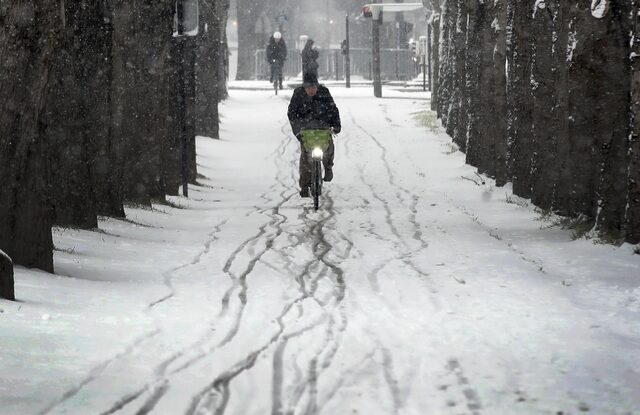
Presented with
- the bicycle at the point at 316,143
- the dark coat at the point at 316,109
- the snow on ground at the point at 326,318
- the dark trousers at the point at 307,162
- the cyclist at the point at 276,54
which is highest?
the cyclist at the point at 276,54

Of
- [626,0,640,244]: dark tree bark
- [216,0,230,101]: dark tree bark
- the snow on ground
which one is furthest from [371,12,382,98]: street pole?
[626,0,640,244]: dark tree bark

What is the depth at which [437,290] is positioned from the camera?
9.10 metres

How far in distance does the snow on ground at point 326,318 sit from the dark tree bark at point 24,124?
1.17ft

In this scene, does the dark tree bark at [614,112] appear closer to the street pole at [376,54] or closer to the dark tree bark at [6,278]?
the dark tree bark at [6,278]

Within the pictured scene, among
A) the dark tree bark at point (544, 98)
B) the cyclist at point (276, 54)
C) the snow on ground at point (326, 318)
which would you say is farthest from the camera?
the cyclist at point (276, 54)

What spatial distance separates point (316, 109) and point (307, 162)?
32.9 inches

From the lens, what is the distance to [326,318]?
26.2ft

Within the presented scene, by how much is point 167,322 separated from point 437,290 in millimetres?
2283

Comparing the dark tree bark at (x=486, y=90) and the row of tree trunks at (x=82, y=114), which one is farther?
the dark tree bark at (x=486, y=90)

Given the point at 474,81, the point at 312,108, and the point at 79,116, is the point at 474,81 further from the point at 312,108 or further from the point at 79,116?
the point at 79,116

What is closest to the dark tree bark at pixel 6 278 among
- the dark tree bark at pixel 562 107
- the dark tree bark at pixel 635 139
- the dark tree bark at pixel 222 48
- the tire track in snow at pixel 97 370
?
the tire track in snow at pixel 97 370

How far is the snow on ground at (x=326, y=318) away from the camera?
5.99m

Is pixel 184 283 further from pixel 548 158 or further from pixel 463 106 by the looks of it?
pixel 463 106

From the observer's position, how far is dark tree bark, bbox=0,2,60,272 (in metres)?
8.54
